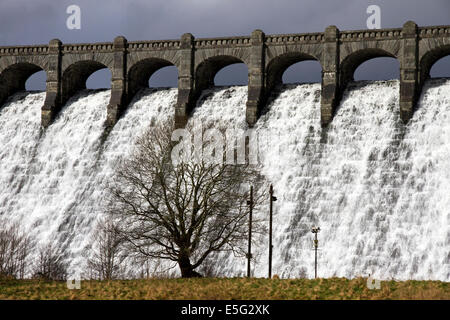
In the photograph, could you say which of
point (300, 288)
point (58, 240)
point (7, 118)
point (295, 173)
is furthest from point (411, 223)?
point (7, 118)

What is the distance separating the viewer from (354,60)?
180 feet

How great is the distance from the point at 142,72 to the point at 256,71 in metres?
11.9

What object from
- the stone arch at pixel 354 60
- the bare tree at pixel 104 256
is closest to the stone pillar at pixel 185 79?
the bare tree at pixel 104 256

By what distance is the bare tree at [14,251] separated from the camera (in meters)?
46.4

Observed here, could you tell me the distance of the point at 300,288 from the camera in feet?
80.1

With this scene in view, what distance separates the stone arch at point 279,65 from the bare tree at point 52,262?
19.9 m

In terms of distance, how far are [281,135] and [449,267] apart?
16431 millimetres

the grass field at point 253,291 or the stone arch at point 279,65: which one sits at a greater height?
the stone arch at point 279,65

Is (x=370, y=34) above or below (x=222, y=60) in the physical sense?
below

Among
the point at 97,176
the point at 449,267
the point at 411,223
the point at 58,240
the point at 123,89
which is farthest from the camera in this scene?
the point at 123,89

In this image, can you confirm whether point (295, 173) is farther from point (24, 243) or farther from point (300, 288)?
point (300, 288)
